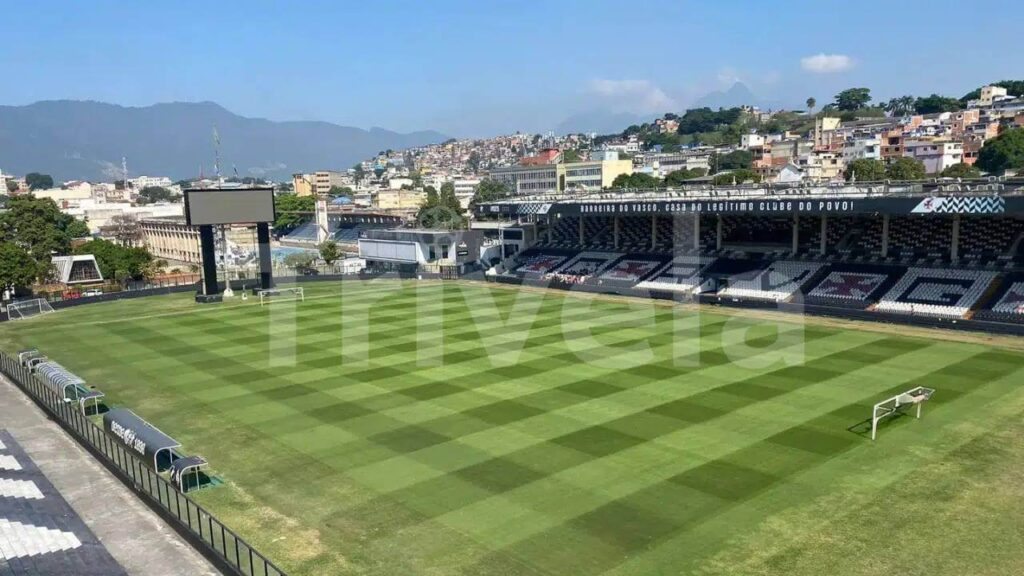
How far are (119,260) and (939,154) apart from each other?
5238 inches

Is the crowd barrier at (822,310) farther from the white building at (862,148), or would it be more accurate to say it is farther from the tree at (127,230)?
the white building at (862,148)

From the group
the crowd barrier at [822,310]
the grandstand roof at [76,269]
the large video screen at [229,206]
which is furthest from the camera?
the grandstand roof at [76,269]

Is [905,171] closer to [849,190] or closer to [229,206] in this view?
[849,190]

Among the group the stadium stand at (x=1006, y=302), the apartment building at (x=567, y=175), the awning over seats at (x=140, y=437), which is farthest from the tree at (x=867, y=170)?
the awning over seats at (x=140, y=437)

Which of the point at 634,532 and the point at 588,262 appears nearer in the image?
the point at 634,532

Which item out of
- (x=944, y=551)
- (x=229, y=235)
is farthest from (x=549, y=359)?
(x=229, y=235)

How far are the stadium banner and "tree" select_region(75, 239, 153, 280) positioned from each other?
43.3 meters

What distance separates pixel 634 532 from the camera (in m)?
16.4

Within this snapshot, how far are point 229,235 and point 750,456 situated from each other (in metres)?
125

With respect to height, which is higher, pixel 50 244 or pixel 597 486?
pixel 50 244

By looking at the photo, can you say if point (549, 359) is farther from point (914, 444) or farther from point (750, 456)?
point (914, 444)

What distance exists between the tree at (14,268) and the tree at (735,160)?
492 ft

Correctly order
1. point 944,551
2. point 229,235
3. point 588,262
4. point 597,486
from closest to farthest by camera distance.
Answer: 1. point 944,551
2. point 597,486
3. point 588,262
4. point 229,235

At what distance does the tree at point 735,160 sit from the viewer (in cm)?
17702
